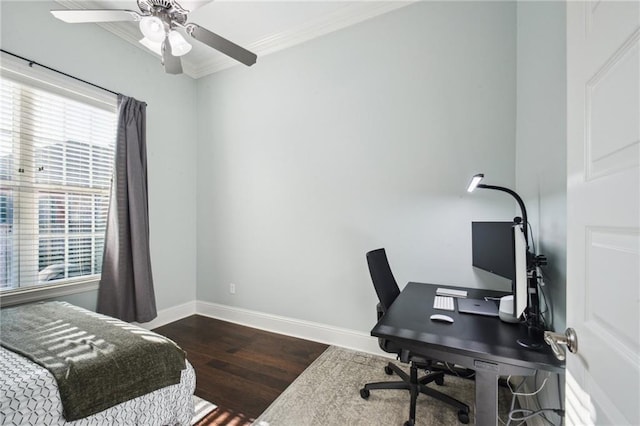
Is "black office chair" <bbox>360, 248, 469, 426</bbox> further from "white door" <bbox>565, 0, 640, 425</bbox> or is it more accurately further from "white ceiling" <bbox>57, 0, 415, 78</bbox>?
"white ceiling" <bbox>57, 0, 415, 78</bbox>

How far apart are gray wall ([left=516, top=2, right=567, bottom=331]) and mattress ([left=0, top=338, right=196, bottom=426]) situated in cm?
196

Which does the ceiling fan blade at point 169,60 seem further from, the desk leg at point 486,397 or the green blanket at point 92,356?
the desk leg at point 486,397

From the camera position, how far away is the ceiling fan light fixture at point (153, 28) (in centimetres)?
152

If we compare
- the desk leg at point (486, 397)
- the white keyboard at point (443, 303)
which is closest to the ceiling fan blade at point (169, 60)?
the white keyboard at point (443, 303)

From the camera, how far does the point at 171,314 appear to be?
3111mm

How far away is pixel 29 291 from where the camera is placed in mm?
2080

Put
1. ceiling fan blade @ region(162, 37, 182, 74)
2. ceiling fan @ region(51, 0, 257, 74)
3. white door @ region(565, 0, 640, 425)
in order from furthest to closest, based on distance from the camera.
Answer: ceiling fan blade @ region(162, 37, 182, 74) < ceiling fan @ region(51, 0, 257, 74) < white door @ region(565, 0, 640, 425)

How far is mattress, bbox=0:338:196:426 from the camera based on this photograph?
1.01 metres

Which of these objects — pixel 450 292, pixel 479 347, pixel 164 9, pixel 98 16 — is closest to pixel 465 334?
pixel 479 347

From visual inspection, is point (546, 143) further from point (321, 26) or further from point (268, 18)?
point (268, 18)

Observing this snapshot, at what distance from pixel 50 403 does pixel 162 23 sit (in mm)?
1949

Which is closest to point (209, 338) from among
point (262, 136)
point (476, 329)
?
point (262, 136)

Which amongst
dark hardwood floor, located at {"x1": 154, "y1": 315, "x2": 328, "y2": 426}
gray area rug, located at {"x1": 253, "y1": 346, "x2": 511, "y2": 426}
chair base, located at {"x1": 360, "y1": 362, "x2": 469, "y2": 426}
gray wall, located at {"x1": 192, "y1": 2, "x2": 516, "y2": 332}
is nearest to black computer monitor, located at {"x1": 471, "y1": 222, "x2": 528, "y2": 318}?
gray wall, located at {"x1": 192, "y1": 2, "x2": 516, "y2": 332}

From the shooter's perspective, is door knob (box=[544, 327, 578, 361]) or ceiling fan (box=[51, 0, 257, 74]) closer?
door knob (box=[544, 327, 578, 361])
